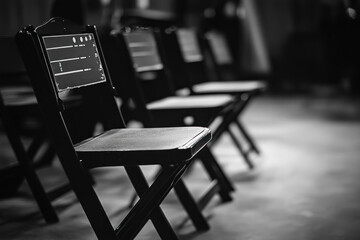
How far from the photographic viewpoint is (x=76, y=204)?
3041 millimetres

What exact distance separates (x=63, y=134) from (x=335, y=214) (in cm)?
162

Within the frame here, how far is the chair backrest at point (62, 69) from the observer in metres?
1.79

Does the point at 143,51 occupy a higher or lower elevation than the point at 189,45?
higher

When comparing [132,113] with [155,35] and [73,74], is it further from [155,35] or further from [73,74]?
[73,74]

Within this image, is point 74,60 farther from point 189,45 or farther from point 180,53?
point 189,45

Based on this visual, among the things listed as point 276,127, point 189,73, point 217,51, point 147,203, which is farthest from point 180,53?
point 276,127

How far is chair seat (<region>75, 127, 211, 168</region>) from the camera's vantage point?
1.77 metres

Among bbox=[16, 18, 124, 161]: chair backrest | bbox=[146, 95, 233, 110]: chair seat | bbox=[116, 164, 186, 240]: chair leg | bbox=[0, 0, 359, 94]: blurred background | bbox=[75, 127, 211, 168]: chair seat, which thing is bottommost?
bbox=[0, 0, 359, 94]: blurred background

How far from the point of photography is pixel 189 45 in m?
4.11

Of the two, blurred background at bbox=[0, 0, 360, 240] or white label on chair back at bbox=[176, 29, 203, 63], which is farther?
white label on chair back at bbox=[176, 29, 203, 63]

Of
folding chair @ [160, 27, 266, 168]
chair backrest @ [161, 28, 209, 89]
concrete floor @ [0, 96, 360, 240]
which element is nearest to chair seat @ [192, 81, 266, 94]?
folding chair @ [160, 27, 266, 168]

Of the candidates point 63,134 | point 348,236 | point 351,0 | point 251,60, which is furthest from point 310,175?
point 251,60

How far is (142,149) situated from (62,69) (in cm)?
49

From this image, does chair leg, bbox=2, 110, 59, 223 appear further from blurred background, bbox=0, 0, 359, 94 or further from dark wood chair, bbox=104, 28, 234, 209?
blurred background, bbox=0, 0, 359, 94
